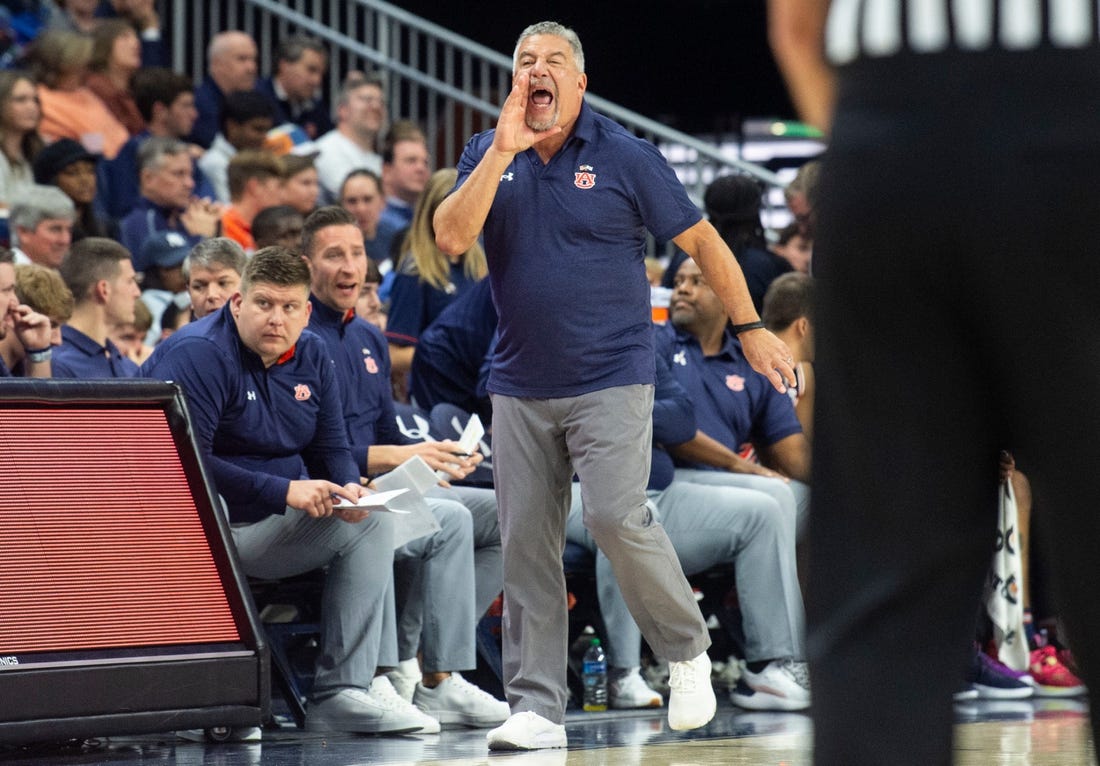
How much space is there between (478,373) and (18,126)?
350cm

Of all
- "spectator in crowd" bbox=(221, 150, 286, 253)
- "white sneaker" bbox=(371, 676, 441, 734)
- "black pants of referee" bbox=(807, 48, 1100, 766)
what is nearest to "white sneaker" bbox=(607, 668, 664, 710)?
"white sneaker" bbox=(371, 676, 441, 734)

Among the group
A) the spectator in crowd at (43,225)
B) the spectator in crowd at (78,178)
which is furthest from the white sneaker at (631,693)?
the spectator in crowd at (78,178)

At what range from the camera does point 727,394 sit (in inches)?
293

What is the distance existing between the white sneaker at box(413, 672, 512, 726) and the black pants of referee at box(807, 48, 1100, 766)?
175 inches

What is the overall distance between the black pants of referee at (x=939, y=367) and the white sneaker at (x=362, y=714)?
4.11 metres

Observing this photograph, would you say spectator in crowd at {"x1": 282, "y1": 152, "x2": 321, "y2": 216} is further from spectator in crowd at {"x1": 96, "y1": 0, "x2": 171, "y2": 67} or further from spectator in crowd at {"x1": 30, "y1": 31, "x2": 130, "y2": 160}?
spectator in crowd at {"x1": 96, "y1": 0, "x2": 171, "y2": 67}

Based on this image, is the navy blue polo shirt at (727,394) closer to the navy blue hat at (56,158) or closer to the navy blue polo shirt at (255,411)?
the navy blue polo shirt at (255,411)

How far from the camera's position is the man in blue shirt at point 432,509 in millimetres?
6176

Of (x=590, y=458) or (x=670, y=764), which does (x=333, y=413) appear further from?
(x=670, y=764)

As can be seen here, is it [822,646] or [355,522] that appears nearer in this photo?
[822,646]

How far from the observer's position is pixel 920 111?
1644 millimetres

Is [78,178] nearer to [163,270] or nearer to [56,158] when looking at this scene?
[56,158]

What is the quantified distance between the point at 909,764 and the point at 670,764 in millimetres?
3173

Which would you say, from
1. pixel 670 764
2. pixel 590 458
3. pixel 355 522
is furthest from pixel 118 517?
pixel 670 764
